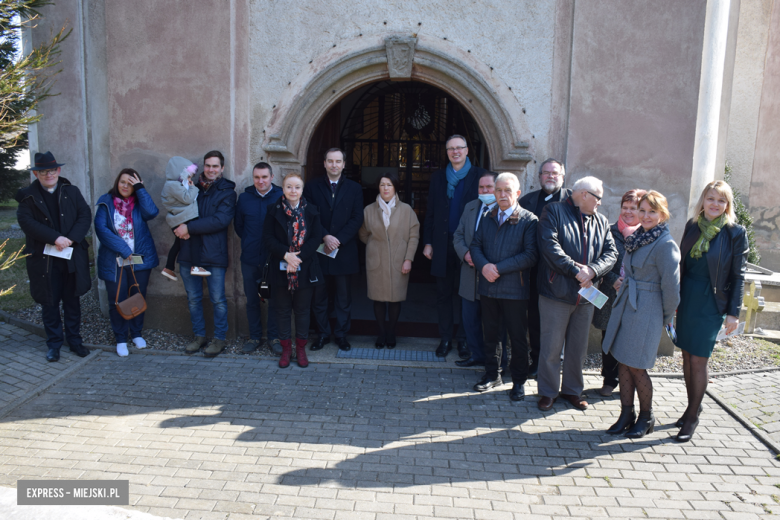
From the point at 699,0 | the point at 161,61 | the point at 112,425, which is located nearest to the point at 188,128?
the point at 161,61

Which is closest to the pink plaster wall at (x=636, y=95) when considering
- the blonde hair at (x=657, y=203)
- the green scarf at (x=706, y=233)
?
the green scarf at (x=706, y=233)

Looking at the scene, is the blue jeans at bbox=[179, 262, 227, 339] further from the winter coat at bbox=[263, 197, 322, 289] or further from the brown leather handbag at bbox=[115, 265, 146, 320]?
the winter coat at bbox=[263, 197, 322, 289]

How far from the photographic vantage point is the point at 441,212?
17.9ft

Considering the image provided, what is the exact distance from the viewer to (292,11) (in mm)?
5605

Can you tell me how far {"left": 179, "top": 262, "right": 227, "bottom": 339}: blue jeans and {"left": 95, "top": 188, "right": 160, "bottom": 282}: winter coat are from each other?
0.42 meters

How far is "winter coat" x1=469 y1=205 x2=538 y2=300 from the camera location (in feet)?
14.6

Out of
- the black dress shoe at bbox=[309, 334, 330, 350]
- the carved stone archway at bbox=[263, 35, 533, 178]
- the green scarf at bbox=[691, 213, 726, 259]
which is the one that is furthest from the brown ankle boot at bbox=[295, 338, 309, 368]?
the green scarf at bbox=[691, 213, 726, 259]

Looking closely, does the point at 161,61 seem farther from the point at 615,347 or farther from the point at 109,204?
the point at 615,347

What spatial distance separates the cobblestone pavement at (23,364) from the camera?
461 centimetres

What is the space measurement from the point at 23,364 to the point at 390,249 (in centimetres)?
358

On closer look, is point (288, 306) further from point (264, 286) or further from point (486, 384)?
point (486, 384)

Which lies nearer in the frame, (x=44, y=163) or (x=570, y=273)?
(x=570, y=273)

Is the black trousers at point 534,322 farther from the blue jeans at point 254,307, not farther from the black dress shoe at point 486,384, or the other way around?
the blue jeans at point 254,307

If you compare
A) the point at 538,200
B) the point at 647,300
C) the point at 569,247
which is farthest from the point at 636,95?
the point at 647,300
